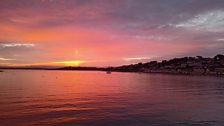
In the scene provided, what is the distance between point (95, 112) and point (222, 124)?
1317 cm

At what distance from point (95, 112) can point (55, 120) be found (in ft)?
19.6

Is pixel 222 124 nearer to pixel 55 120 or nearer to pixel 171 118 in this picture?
pixel 171 118

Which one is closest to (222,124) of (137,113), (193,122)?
(193,122)

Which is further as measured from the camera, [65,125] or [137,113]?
[137,113]

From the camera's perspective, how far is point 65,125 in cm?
2334

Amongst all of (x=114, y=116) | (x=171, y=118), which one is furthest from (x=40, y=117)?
(x=171, y=118)

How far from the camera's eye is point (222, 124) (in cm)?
2369

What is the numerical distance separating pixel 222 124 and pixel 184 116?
4.73m

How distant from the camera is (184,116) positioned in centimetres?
2788

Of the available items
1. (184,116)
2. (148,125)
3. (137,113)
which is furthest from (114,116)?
(184,116)

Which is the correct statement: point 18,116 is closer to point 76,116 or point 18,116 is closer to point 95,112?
point 76,116

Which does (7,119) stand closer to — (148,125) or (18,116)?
(18,116)

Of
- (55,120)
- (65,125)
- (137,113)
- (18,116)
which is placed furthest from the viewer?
(137,113)

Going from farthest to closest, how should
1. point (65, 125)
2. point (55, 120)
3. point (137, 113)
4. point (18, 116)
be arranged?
point (137, 113)
point (18, 116)
point (55, 120)
point (65, 125)
